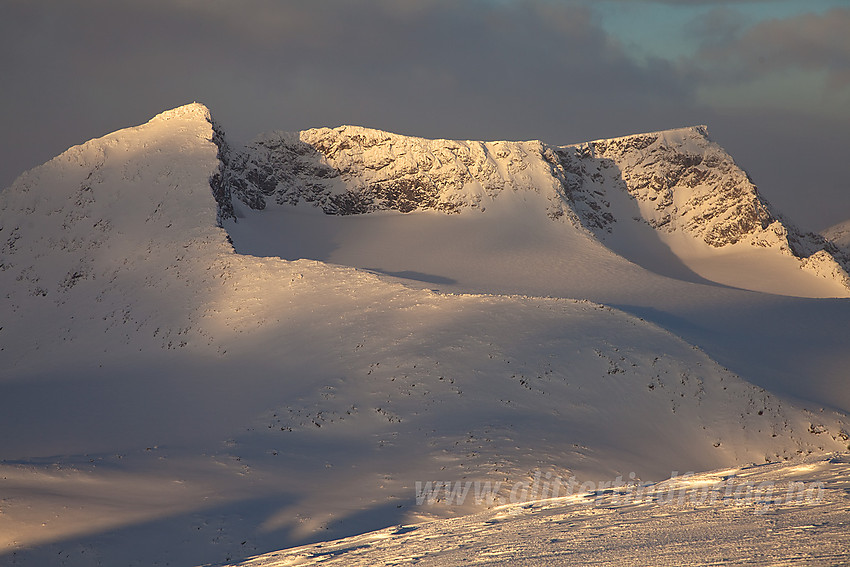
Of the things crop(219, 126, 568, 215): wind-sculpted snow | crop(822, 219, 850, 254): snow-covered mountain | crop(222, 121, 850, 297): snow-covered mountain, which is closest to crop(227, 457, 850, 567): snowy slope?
crop(222, 121, 850, 297): snow-covered mountain

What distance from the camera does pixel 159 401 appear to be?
1156 inches

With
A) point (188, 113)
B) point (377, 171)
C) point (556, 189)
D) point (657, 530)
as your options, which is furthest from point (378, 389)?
point (556, 189)

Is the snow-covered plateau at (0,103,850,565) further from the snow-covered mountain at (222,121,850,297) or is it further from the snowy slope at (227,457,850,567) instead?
the snow-covered mountain at (222,121,850,297)

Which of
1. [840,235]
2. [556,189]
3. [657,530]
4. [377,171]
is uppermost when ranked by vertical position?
[377,171]

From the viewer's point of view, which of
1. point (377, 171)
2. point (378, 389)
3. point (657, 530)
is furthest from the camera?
point (377, 171)

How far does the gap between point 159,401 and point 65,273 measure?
21.6m

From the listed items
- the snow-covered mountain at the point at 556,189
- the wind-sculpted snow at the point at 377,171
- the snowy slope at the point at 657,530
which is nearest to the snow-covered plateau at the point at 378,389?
the snowy slope at the point at 657,530

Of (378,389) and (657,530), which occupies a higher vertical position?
(378,389)

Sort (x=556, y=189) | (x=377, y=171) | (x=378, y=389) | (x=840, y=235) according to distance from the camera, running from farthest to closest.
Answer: (x=840, y=235) < (x=377, y=171) < (x=556, y=189) < (x=378, y=389)

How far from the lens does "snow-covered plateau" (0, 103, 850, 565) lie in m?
10.5

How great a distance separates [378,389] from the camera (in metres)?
26.7

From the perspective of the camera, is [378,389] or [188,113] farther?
[188,113]

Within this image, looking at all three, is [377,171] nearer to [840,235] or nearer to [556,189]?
[556,189]

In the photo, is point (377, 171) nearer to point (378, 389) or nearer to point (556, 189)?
point (556, 189)
